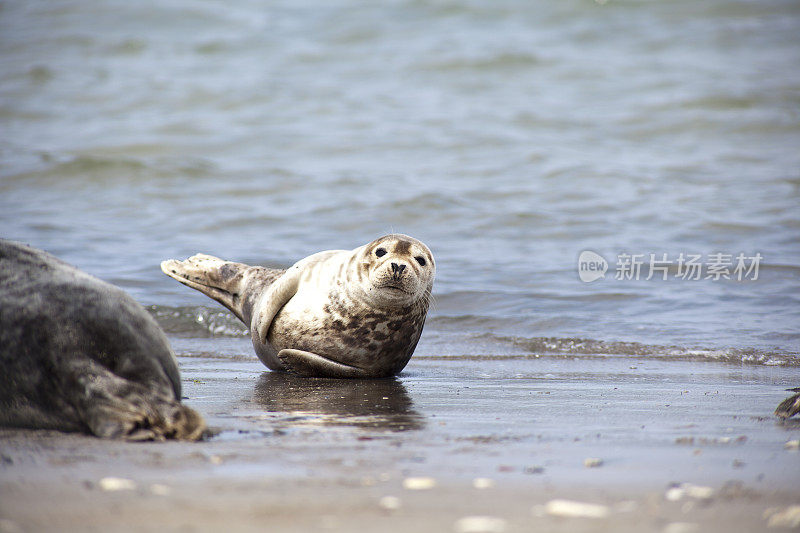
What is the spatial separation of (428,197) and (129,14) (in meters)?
13.1

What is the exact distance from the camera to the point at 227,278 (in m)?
5.85

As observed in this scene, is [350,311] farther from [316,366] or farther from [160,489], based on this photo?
[160,489]

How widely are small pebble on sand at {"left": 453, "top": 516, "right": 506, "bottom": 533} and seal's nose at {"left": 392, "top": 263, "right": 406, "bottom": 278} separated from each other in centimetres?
269

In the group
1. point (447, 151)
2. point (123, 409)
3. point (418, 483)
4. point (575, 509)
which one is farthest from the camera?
point (447, 151)

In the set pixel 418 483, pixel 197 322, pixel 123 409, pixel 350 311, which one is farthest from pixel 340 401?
pixel 197 322

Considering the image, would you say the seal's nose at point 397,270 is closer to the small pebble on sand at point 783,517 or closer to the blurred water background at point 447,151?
the blurred water background at point 447,151

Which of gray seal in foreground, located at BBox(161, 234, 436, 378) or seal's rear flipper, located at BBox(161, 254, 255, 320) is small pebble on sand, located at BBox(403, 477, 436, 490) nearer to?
gray seal in foreground, located at BBox(161, 234, 436, 378)

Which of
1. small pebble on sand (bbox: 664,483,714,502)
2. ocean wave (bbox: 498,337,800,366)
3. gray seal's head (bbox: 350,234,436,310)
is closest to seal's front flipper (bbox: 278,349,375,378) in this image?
gray seal's head (bbox: 350,234,436,310)

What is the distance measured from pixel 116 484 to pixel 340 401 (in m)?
1.91

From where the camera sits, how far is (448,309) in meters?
7.70

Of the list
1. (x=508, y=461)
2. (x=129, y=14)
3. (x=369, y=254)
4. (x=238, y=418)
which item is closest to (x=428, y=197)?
(x=369, y=254)

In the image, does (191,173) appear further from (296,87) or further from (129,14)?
(129,14)

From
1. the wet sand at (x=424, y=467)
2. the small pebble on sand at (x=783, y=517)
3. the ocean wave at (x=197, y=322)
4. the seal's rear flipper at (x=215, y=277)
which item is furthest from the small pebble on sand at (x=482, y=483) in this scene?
the ocean wave at (x=197, y=322)

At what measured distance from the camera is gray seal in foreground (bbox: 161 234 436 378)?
15.9 ft
